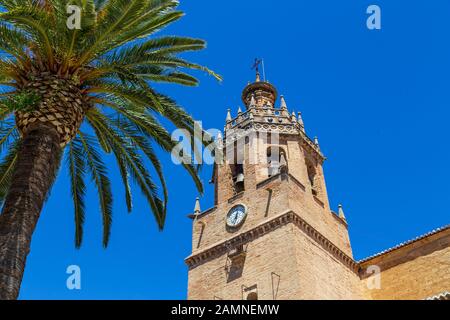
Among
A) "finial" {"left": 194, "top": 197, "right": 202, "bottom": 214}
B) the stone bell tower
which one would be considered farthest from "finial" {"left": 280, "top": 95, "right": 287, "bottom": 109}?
"finial" {"left": 194, "top": 197, "right": 202, "bottom": 214}

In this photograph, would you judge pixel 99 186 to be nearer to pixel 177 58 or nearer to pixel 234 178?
pixel 177 58

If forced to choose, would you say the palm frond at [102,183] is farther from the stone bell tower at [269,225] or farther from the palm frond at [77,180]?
the stone bell tower at [269,225]

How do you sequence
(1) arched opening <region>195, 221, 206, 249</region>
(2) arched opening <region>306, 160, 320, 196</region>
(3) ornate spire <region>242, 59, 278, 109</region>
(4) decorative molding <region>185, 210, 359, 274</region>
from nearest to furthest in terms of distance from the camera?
(4) decorative molding <region>185, 210, 359, 274</region>
(1) arched opening <region>195, 221, 206, 249</region>
(2) arched opening <region>306, 160, 320, 196</region>
(3) ornate spire <region>242, 59, 278, 109</region>

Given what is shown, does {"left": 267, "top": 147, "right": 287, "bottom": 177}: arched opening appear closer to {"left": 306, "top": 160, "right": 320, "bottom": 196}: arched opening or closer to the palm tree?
{"left": 306, "top": 160, "right": 320, "bottom": 196}: arched opening

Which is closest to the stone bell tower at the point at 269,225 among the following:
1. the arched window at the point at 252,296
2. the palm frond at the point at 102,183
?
the arched window at the point at 252,296

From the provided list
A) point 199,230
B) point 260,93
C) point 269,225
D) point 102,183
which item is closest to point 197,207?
point 199,230

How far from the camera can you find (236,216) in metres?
26.6

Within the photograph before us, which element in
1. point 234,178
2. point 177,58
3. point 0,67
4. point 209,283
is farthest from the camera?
point 234,178

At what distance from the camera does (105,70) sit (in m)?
10.4

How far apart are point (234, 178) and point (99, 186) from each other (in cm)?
1742

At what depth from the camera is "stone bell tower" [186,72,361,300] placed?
2341 cm

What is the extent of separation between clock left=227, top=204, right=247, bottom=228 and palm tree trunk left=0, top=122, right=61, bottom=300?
17.3 meters

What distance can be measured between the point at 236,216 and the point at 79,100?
56.9ft
